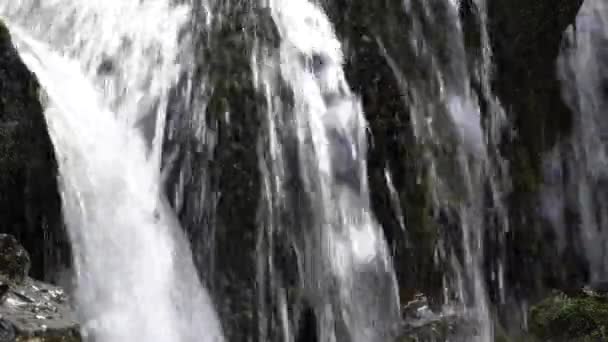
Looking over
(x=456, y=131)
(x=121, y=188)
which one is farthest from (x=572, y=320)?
(x=121, y=188)

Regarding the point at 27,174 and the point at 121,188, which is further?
A: the point at 121,188

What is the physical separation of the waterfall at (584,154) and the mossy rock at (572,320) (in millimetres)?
1539

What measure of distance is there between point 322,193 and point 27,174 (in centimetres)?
228

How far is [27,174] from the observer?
272 inches

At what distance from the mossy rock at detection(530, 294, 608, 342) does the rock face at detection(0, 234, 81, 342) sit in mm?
3802

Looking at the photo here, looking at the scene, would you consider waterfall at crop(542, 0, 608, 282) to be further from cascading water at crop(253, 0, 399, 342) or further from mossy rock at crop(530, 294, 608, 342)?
cascading water at crop(253, 0, 399, 342)

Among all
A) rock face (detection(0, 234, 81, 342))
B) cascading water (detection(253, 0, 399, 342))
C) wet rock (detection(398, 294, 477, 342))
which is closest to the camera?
rock face (detection(0, 234, 81, 342))

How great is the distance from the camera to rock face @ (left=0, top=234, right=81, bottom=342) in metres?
5.33

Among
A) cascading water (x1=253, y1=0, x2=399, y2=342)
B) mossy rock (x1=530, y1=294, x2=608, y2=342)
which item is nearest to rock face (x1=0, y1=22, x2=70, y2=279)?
cascading water (x1=253, y1=0, x2=399, y2=342)

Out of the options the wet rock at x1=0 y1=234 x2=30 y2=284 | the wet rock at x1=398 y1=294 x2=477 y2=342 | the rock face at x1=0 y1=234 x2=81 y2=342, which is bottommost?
the wet rock at x1=398 y1=294 x2=477 y2=342

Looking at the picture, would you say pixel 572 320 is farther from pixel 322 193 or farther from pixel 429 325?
pixel 322 193

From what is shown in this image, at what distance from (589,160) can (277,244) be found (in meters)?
3.63

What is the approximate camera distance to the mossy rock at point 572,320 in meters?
7.30

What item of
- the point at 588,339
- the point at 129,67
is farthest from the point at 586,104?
the point at 129,67
